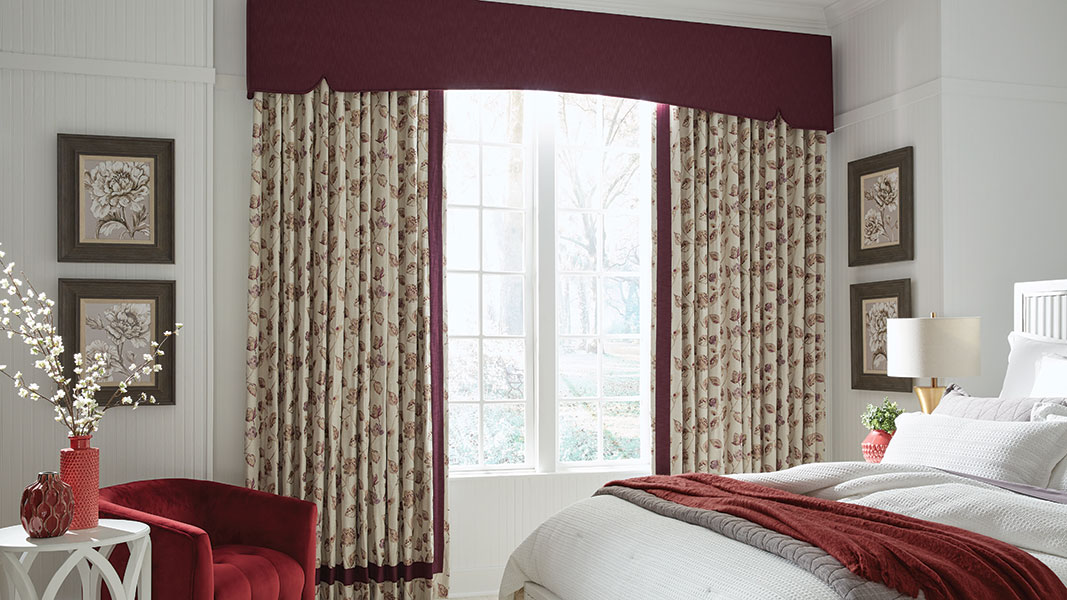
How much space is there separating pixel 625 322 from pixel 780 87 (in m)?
1.54

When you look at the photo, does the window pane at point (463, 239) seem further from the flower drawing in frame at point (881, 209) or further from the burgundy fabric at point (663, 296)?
the flower drawing in frame at point (881, 209)

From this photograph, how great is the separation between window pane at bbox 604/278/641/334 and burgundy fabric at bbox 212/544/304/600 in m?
2.21

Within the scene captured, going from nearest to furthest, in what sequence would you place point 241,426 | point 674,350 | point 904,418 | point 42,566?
point 904,418 < point 42,566 < point 241,426 < point 674,350

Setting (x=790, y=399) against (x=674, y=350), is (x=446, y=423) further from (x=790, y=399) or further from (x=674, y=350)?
(x=790, y=399)

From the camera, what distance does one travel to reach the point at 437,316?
4.59m

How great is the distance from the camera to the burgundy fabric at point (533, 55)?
14.4 feet

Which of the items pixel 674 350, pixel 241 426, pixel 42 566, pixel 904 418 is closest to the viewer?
pixel 904 418

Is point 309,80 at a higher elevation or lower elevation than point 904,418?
higher

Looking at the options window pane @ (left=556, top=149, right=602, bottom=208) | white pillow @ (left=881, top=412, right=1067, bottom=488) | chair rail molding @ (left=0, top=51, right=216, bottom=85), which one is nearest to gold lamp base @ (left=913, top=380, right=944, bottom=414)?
white pillow @ (left=881, top=412, right=1067, bottom=488)

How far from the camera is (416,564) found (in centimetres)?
452

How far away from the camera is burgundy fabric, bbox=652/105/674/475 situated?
494 cm

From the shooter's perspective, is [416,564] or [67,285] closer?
[67,285]

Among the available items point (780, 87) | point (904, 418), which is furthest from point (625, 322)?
point (904, 418)

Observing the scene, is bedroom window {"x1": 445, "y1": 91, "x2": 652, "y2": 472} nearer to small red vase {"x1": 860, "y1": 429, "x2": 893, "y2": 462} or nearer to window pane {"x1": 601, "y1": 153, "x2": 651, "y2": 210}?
window pane {"x1": 601, "y1": 153, "x2": 651, "y2": 210}
